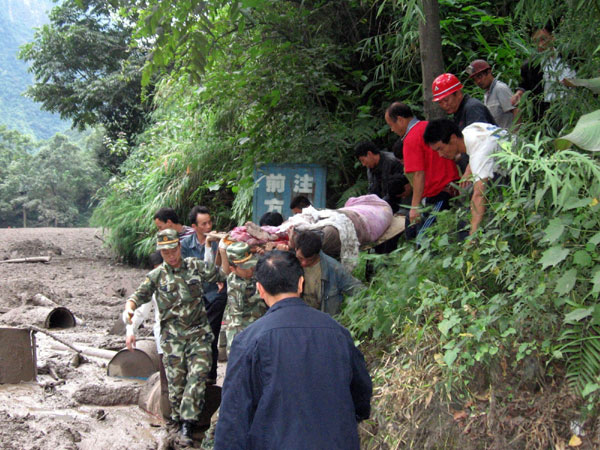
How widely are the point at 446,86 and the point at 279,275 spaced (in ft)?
11.3

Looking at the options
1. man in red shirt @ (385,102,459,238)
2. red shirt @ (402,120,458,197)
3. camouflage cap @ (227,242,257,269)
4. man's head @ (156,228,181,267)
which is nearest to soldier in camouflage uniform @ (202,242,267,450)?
camouflage cap @ (227,242,257,269)

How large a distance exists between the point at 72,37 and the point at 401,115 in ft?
76.6

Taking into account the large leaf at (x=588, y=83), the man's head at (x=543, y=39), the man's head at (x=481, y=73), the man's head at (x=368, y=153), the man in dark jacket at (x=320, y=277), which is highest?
the man's head at (x=543, y=39)

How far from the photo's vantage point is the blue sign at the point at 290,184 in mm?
8570

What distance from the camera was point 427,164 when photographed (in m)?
6.28

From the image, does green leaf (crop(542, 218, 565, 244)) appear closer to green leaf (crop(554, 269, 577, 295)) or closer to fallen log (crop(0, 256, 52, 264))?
green leaf (crop(554, 269, 577, 295))

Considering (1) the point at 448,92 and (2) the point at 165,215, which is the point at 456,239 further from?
(2) the point at 165,215

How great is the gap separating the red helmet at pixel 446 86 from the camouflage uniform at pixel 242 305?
2.35 meters

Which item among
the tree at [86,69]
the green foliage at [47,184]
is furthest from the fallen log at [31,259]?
the green foliage at [47,184]

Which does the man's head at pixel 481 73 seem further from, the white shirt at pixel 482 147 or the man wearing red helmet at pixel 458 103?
the white shirt at pixel 482 147

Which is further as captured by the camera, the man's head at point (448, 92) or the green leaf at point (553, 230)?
the man's head at point (448, 92)

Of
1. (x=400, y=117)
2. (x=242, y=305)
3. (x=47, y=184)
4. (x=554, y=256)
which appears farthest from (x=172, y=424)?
(x=47, y=184)

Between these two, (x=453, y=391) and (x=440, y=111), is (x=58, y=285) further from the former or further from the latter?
(x=453, y=391)

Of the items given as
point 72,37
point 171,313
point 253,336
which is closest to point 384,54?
point 171,313
